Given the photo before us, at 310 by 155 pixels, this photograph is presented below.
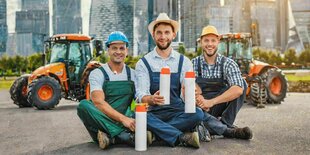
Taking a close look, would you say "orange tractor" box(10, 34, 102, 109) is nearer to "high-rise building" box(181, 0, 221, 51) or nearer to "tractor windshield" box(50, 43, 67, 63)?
"tractor windshield" box(50, 43, 67, 63)

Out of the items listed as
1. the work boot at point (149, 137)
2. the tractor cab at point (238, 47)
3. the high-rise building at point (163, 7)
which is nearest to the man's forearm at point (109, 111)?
the work boot at point (149, 137)

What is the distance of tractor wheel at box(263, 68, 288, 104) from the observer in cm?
1559

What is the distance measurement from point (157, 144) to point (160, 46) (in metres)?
1.33

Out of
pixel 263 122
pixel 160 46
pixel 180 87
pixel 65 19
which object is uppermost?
pixel 65 19

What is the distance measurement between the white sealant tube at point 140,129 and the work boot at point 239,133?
161 cm

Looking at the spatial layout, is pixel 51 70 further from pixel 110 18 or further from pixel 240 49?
pixel 110 18

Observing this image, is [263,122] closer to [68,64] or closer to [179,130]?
[179,130]

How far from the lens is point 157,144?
6.72 m

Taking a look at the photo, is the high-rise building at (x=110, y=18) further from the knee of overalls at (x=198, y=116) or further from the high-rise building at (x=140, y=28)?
the knee of overalls at (x=198, y=116)

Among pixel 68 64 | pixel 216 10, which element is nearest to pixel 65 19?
pixel 216 10

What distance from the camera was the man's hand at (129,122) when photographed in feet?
20.1

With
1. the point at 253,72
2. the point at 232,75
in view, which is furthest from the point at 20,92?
the point at 232,75

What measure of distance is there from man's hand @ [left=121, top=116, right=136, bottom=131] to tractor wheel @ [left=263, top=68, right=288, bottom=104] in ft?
32.8

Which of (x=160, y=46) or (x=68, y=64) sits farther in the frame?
(x=68, y=64)
